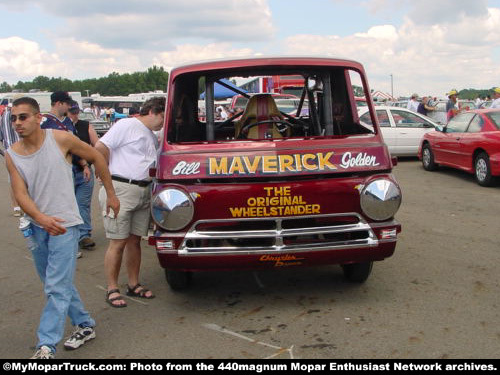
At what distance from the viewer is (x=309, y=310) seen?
4211mm

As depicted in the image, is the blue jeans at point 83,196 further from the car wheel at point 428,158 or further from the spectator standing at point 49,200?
the car wheel at point 428,158

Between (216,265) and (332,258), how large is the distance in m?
0.92

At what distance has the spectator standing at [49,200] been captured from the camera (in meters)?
3.30

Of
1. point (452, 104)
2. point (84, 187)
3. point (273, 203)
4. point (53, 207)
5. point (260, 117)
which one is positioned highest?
point (260, 117)

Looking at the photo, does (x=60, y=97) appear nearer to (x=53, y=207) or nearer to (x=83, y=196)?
(x=83, y=196)

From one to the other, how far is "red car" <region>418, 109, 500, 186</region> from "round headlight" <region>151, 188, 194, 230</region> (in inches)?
279

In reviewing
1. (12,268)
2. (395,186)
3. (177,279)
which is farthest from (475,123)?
(12,268)

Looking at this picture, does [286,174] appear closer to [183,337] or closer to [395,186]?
[395,186]

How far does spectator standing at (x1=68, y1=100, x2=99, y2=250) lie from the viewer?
243 inches

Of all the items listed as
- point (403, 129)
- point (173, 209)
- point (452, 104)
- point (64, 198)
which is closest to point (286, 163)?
point (173, 209)

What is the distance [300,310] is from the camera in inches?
166

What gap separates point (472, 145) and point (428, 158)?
2.06m

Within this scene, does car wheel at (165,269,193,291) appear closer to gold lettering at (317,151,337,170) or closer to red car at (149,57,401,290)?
red car at (149,57,401,290)

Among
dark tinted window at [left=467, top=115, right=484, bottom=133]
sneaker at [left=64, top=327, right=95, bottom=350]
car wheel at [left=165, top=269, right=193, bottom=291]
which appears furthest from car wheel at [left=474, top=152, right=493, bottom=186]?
sneaker at [left=64, top=327, right=95, bottom=350]
